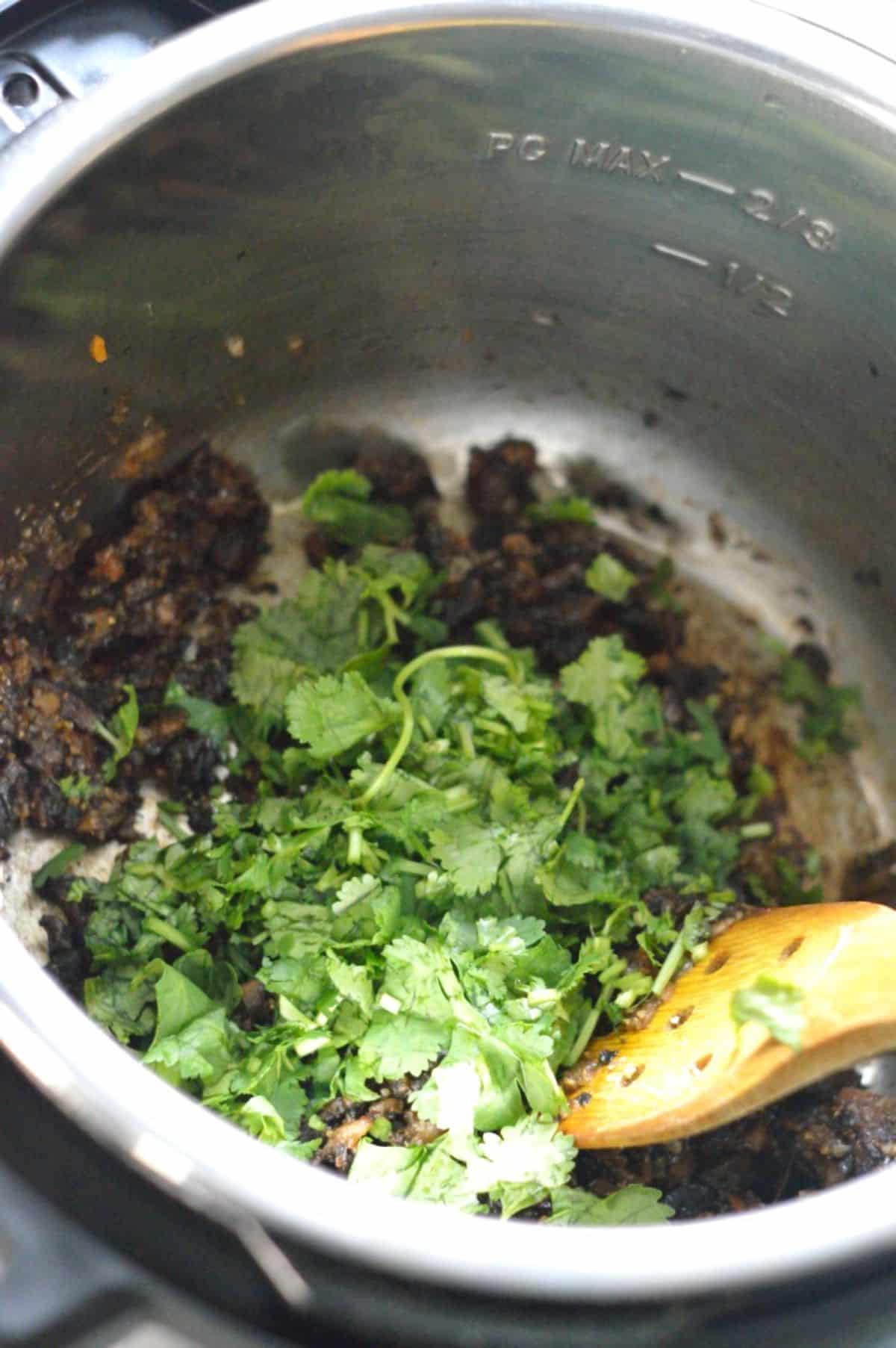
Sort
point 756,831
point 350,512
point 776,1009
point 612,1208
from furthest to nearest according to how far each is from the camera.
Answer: point 350,512
point 756,831
point 612,1208
point 776,1009

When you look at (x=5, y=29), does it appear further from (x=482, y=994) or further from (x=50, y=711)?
(x=482, y=994)

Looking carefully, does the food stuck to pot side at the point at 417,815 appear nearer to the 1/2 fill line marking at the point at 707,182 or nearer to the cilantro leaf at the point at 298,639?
the cilantro leaf at the point at 298,639


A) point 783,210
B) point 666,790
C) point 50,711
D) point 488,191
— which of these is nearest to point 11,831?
point 50,711

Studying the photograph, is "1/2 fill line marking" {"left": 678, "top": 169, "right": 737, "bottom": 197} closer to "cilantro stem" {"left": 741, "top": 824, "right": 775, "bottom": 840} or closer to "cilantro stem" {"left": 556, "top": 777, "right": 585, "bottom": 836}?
"cilantro stem" {"left": 556, "top": 777, "right": 585, "bottom": 836}

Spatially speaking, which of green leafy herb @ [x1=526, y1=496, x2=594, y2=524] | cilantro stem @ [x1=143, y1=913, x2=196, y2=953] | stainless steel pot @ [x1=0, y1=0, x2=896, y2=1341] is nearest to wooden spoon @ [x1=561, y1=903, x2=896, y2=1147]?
stainless steel pot @ [x1=0, y1=0, x2=896, y2=1341]

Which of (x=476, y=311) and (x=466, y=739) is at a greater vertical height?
(x=476, y=311)

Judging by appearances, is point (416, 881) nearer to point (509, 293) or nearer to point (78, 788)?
point (78, 788)

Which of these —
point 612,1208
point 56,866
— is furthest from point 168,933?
point 612,1208
